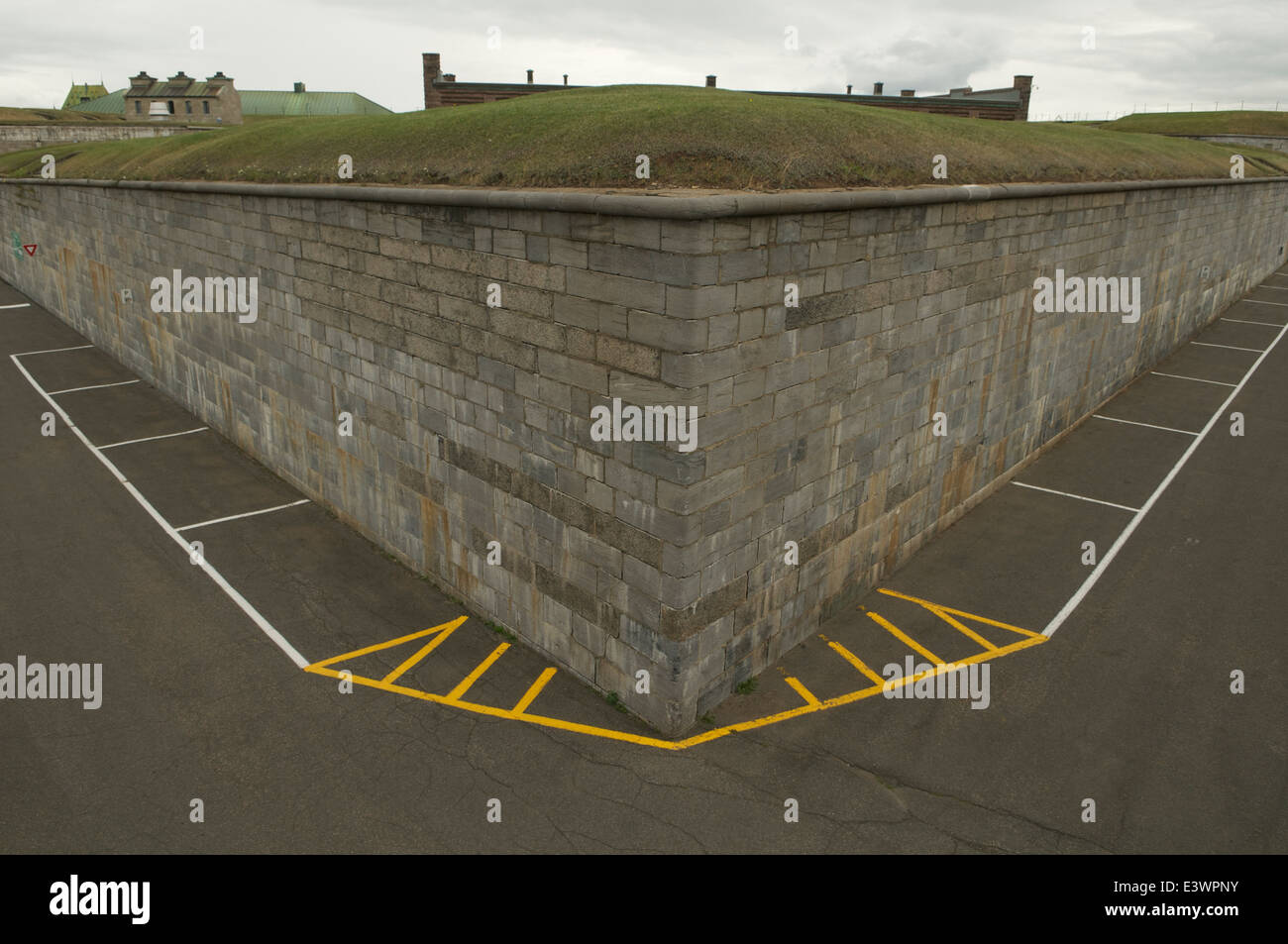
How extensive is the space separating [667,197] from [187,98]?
3590 inches

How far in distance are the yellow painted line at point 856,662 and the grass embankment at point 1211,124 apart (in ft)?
190

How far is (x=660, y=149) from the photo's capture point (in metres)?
9.45

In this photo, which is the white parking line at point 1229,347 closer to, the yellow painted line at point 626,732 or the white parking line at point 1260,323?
the white parking line at point 1260,323

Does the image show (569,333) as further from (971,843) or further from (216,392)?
(216,392)

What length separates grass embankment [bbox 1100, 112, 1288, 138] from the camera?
56719mm

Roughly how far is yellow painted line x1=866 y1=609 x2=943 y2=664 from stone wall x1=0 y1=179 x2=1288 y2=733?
24.8 inches

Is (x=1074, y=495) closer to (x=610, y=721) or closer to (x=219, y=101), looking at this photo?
(x=610, y=721)

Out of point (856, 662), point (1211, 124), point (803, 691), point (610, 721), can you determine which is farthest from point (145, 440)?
point (1211, 124)

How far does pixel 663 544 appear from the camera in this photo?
8500 mm

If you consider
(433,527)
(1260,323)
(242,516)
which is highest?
(1260,323)

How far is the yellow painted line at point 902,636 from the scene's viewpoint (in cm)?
1065

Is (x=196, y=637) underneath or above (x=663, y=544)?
underneath

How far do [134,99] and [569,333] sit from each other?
96.6 meters
